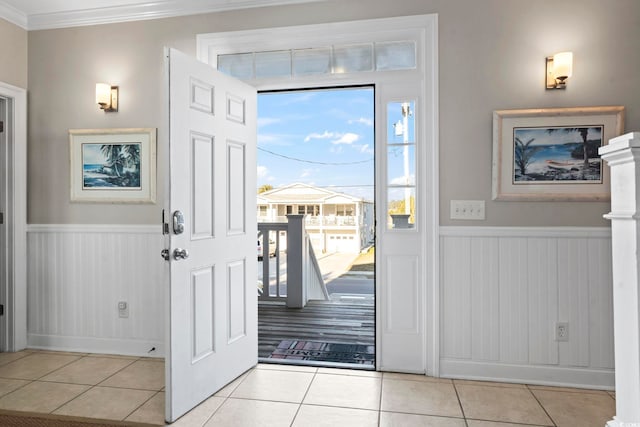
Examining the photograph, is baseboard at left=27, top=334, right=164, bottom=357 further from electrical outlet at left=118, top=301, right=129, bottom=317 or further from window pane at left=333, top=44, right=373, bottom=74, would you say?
window pane at left=333, top=44, right=373, bottom=74

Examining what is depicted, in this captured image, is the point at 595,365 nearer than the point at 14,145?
Yes

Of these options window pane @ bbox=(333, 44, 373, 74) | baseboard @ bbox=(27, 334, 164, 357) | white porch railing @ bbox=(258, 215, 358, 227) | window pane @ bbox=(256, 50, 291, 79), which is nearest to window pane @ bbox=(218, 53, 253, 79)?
window pane @ bbox=(256, 50, 291, 79)

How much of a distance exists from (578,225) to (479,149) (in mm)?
800

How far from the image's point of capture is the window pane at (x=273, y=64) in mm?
3055

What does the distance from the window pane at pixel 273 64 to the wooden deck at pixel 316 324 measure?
2.20 m

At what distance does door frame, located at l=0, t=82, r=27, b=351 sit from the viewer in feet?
10.8

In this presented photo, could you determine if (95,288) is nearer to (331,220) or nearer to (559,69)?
(559,69)

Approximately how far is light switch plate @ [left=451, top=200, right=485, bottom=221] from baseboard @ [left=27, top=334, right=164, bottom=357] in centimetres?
243

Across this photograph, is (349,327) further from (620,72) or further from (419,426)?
(620,72)

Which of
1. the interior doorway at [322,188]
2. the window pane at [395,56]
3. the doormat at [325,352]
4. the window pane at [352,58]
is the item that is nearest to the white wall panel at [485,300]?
the doormat at [325,352]

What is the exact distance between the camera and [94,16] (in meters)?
3.27

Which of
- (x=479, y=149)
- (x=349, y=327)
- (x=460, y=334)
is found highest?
(x=479, y=149)

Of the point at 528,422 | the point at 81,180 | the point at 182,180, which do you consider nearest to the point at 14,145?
the point at 81,180

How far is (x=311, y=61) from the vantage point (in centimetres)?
301
